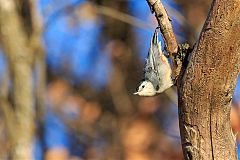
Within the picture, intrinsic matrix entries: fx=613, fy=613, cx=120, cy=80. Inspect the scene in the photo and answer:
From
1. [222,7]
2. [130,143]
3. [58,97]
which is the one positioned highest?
[222,7]

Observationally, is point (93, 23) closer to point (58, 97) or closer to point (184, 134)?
point (58, 97)

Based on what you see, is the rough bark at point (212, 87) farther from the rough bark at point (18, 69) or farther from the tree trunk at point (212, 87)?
the rough bark at point (18, 69)

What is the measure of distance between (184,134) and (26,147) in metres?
1.69

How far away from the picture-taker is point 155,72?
0.92 meters

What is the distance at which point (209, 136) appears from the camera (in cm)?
84

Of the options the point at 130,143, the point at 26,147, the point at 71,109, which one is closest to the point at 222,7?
the point at 26,147

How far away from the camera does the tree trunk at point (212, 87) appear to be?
31.3 inches

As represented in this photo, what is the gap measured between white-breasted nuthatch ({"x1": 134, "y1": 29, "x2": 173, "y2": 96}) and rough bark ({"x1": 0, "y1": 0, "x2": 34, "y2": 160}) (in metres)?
1.63

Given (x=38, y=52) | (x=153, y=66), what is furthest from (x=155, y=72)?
(x=38, y=52)

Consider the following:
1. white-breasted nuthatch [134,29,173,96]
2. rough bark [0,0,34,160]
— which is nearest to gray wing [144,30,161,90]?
white-breasted nuthatch [134,29,173,96]

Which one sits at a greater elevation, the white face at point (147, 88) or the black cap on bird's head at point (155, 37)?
the black cap on bird's head at point (155, 37)

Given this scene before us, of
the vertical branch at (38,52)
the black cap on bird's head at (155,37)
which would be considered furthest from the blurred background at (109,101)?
the black cap on bird's head at (155,37)

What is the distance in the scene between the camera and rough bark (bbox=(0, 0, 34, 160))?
99.6 inches

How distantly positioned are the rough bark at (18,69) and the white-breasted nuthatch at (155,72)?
163 cm
